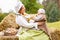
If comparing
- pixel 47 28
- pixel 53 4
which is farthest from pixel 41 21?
pixel 53 4

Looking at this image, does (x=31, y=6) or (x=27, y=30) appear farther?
(x=31, y=6)

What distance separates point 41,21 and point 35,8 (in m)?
0.22

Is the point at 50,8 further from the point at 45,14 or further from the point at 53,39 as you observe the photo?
the point at 53,39

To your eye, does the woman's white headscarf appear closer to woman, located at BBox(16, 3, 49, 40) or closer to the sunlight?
woman, located at BBox(16, 3, 49, 40)

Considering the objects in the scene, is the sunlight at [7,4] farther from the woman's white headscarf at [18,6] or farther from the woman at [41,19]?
the woman at [41,19]

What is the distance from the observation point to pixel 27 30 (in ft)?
9.78

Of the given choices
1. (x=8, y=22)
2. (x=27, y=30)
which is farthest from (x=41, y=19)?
(x=8, y=22)

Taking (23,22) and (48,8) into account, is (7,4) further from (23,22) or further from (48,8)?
(48,8)

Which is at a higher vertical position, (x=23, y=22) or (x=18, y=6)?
(x=18, y=6)

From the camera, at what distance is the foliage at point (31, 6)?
314 centimetres

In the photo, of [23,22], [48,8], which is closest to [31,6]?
[48,8]

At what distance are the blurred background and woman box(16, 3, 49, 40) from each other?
7.3 inches

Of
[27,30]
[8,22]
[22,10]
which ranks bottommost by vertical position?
[27,30]

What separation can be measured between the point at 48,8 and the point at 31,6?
211mm
